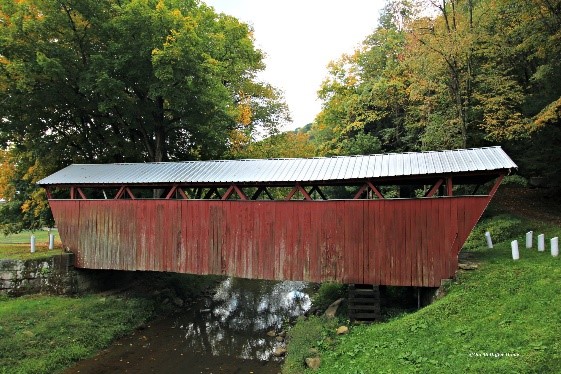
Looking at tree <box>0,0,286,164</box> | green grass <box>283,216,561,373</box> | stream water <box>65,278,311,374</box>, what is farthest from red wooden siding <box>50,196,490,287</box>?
tree <box>0,0,286,164</box>

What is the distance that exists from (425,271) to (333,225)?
9.51 feet

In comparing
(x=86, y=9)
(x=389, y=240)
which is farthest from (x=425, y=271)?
(x=86, y=9)

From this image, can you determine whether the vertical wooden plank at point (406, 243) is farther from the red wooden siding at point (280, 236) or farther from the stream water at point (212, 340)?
the stream water at point (212, 340)

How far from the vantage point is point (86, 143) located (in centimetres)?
1883

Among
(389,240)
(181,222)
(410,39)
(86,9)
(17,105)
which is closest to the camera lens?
(389,240)

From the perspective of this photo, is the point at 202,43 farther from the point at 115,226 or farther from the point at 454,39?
the point at 454,39

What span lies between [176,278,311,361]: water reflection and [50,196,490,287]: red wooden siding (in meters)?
2.32

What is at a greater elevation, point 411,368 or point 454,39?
point 454,39

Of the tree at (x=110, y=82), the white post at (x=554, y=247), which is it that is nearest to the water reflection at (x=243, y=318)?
the tree at (x=110, y=82)

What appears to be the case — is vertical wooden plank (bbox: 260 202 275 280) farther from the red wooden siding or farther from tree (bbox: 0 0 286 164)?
tree (bbox: 0 0 286 164)

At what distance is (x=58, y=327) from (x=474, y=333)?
11.5m

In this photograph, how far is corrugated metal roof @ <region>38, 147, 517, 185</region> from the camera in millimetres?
10023

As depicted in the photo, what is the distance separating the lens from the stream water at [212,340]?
10281mm

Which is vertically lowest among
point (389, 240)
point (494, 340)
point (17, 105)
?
point (494, 340)
